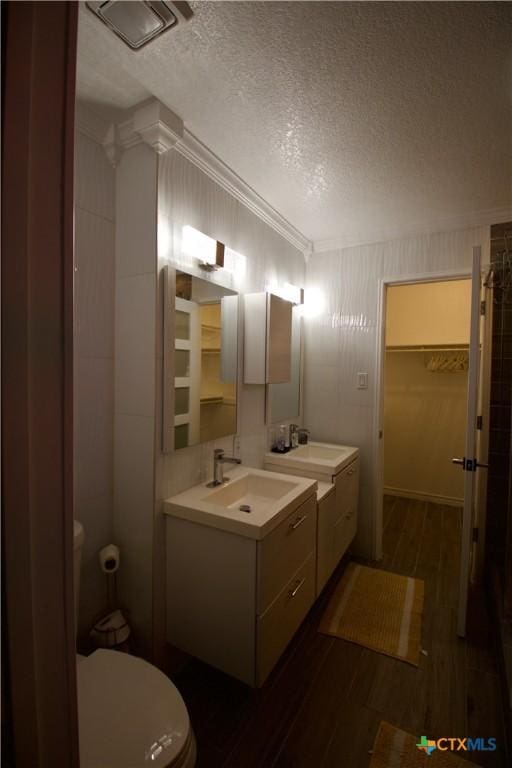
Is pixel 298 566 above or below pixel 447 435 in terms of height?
below

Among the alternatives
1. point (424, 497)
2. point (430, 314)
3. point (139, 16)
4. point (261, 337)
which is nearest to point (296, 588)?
point (261, 337)

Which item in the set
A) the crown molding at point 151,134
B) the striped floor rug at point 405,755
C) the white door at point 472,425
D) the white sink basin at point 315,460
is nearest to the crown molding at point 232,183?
the crown molding at point 151,134

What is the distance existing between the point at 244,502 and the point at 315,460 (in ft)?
2.12

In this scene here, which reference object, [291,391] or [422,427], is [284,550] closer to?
[291,391]

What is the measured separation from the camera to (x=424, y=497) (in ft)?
12.3

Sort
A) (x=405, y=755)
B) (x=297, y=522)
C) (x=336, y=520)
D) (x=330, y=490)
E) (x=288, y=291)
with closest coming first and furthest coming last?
(x=405, y=755)
(x=297, y=522)
(x=330, y=490)
(x=336, y=520)
(x=288, y=291)

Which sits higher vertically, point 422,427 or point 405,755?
point 422,427

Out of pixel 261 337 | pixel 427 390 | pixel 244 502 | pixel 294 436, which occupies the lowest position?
pixel 244 502

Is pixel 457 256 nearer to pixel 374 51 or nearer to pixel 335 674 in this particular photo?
pixel 374 51

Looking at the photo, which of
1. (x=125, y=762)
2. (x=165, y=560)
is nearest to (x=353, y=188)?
(x=165, y=560)

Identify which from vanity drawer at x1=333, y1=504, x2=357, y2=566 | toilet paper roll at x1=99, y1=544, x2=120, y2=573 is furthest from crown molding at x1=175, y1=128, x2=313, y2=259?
vanity drawer at x1=333, y1=504, x2=357, y2=566

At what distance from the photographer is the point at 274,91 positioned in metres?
1.31

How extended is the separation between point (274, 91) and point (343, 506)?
7.23ft

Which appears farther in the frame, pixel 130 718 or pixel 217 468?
pixel 217 468
